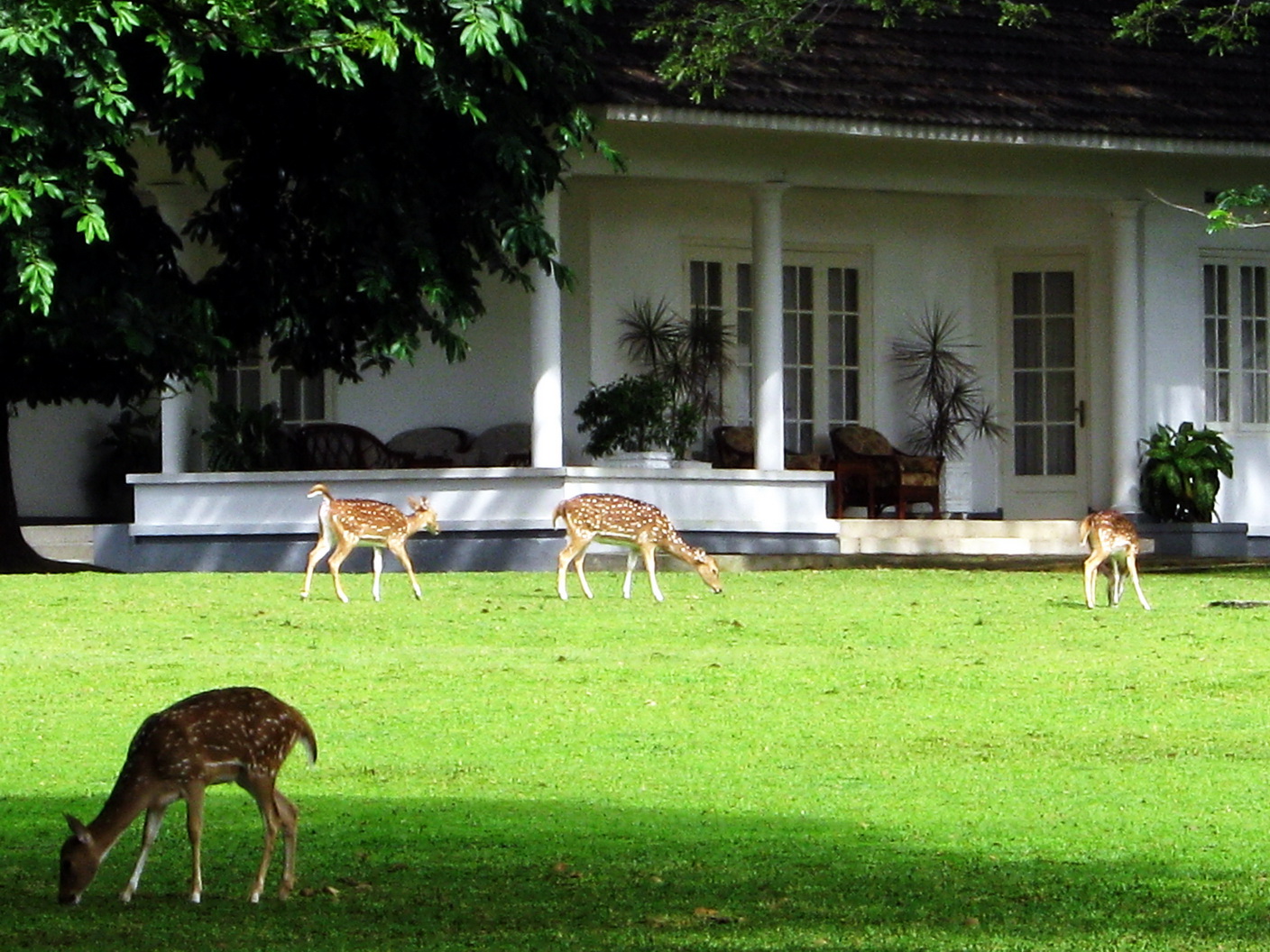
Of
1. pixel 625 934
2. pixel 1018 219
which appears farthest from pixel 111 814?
pixel 1018 219

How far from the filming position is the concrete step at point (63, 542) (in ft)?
79.2

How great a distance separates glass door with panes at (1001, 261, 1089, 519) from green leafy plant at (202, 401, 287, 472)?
829cm

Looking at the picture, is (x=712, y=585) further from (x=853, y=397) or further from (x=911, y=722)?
(x=853, y=397)

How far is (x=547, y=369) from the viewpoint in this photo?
2217cm

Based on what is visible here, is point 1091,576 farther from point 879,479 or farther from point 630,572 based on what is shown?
point 879,479

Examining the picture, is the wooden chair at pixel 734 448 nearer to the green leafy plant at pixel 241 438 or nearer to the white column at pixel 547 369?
the white column at pixel 547 369

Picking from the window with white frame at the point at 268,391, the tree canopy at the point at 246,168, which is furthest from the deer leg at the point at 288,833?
the window with white frame at the point at 268,391

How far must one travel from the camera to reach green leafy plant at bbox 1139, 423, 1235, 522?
984 inches

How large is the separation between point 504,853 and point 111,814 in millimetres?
1770

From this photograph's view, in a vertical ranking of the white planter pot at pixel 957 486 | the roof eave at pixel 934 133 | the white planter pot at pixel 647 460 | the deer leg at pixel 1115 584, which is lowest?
the deer leg at pixel 1115 584

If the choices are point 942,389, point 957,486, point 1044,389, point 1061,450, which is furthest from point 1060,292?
point 957,486

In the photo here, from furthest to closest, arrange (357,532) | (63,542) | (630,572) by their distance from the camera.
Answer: (63,542) → (630,572) → (357,532)

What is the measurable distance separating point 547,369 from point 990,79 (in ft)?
19.0

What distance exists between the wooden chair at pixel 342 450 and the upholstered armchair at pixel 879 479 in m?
4.50
